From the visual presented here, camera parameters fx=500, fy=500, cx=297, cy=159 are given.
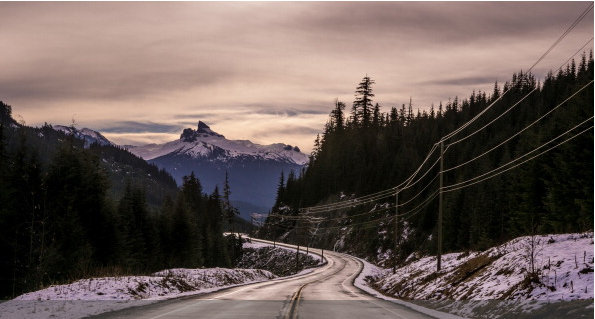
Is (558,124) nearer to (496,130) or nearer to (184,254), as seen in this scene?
(184,254)

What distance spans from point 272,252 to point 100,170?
90.9 meters

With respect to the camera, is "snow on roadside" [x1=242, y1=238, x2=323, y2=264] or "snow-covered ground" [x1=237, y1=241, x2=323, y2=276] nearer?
"snow-covered ground" [x1=237, y1=241, x2=323, y2=276]

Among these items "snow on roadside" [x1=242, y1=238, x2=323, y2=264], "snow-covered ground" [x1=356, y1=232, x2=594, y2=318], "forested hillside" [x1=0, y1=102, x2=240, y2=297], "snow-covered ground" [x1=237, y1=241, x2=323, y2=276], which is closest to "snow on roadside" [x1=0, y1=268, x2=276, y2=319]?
"forested hillside" [x1=0, y1=102, x2=240, y2=297]

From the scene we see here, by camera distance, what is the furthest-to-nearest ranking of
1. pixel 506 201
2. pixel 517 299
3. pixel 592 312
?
pixel 506 201
pixel 517 299
pixel 592 312

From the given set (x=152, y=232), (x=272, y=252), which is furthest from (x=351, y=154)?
(x=152, y=232)

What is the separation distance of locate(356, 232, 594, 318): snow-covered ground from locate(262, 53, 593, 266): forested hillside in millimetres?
4947

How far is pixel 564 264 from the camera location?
18094 mm

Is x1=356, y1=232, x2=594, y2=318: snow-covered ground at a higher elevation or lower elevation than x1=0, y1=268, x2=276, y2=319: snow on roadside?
higher

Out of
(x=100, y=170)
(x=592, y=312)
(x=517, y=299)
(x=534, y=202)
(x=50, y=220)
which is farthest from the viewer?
(x=534, y=202)

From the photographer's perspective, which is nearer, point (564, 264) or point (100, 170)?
point (564, 264)

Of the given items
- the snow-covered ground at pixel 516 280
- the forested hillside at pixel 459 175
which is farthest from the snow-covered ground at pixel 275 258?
the snow-covered ground at pixel 516 280

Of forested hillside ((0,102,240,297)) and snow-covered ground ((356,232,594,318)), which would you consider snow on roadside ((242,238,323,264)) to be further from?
snow-covered ground ((356,232,594,318))

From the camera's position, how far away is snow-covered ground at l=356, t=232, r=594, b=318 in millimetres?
16172

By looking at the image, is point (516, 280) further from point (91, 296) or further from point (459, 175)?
point (459, 175)
